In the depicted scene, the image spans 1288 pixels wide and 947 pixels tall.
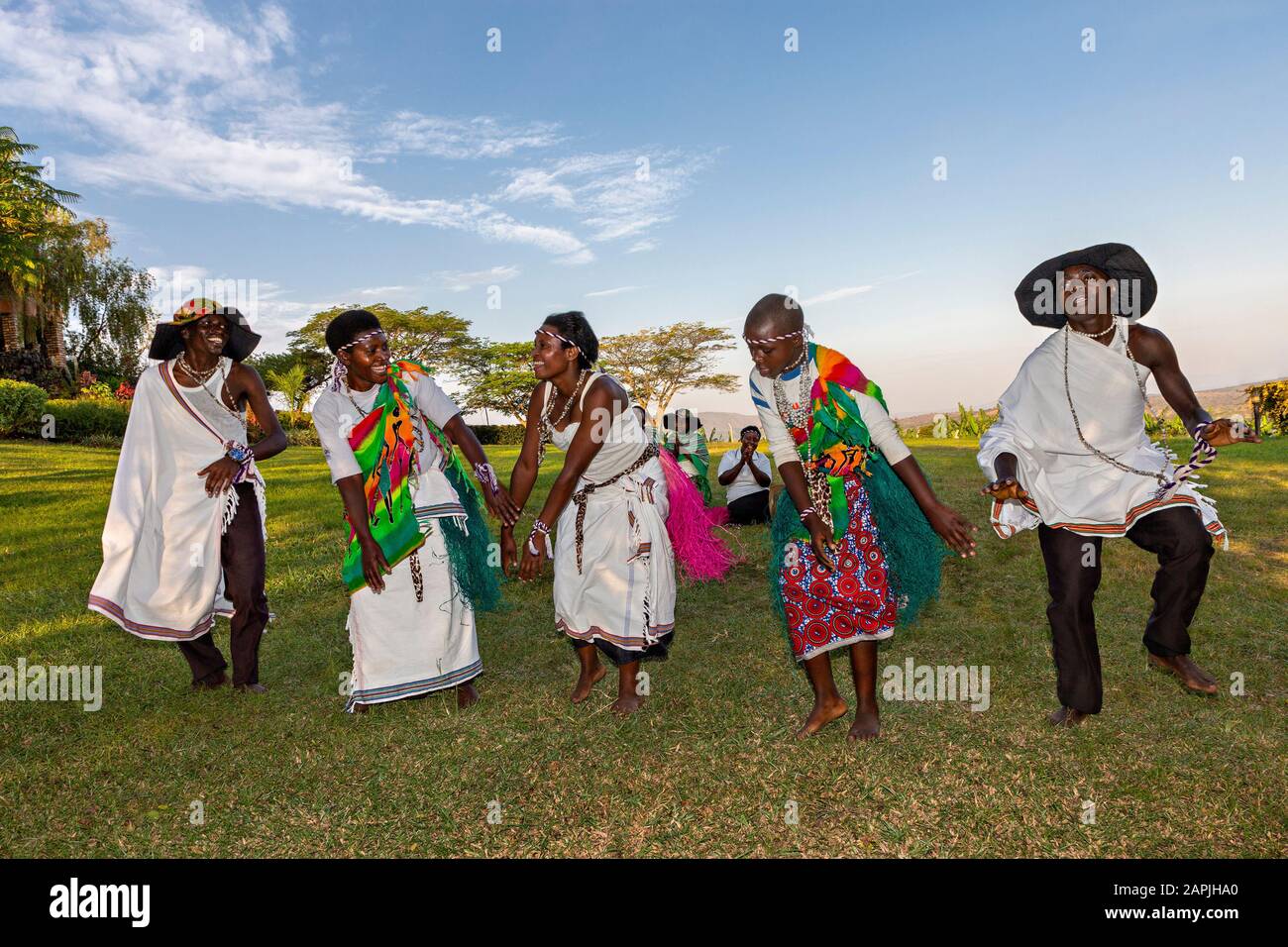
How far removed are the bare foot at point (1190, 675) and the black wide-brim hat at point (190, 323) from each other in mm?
5801

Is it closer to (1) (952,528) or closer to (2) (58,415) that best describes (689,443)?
(1) (952,528)

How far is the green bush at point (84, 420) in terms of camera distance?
83.6 ft

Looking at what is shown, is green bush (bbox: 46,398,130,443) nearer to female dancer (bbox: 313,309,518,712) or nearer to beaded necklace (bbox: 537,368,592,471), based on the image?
female dancer (bbox: 313,309,518,712)

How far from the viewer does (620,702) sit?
4926 mm

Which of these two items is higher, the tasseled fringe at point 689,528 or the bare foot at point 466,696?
the tasseled fringe at point 689,528

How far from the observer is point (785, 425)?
428 cm

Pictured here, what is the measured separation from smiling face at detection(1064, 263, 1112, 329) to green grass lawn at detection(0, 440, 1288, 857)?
7.04 feet

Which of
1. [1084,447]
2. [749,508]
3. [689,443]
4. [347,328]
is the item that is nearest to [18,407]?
[689,443]

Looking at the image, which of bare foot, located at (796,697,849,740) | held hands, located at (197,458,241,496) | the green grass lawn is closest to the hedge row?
held hands, located at (197,458,241,496)

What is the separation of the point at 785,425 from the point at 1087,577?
1.76 m

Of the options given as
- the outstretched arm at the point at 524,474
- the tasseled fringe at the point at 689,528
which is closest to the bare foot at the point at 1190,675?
the tasseled fringe at the point at 689,528

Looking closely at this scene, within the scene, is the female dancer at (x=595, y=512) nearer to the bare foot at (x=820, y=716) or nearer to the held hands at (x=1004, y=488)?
the bare foot at (x=820, y=716)
